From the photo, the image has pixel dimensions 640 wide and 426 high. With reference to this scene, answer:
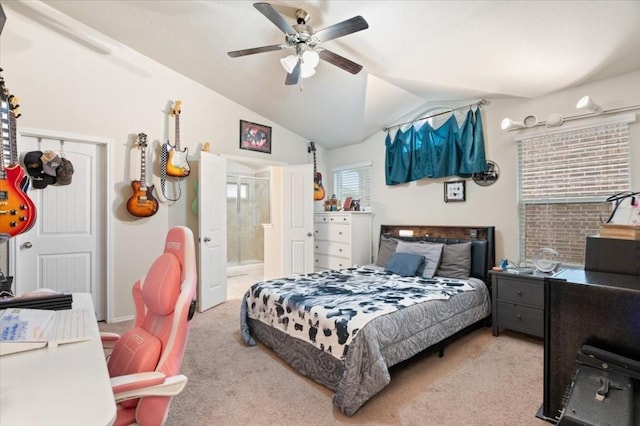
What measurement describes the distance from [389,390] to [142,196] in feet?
10.7

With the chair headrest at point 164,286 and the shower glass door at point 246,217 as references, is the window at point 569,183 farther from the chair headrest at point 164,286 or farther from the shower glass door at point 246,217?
the shower glass door at point 246,217

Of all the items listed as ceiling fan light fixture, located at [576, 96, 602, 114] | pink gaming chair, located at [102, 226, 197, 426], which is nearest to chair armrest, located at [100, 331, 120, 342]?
pink gaming chair, located at [102, 226, 197, 426]

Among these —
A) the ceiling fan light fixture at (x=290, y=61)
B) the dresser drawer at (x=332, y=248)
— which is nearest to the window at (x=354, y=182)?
the dresser drawer at (x=332, y=248)

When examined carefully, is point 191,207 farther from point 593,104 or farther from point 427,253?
point 593,104

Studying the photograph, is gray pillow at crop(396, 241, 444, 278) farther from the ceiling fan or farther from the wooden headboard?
the ceiling fan

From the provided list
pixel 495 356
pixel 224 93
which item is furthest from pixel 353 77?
pixel 495 356

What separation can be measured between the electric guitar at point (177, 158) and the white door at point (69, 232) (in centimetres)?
69

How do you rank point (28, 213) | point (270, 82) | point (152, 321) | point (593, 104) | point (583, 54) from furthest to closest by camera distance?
point (270, 82) < point (593, 104) < point (583, 54) < point (28, 213) < point (152, 321)

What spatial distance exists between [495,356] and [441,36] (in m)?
2.71

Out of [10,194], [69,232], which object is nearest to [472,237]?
[10,194]

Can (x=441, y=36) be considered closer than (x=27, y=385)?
No

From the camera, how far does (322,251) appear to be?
16.7 feet

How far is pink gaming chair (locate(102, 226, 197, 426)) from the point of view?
1.06 metres

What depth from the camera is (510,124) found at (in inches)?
129
